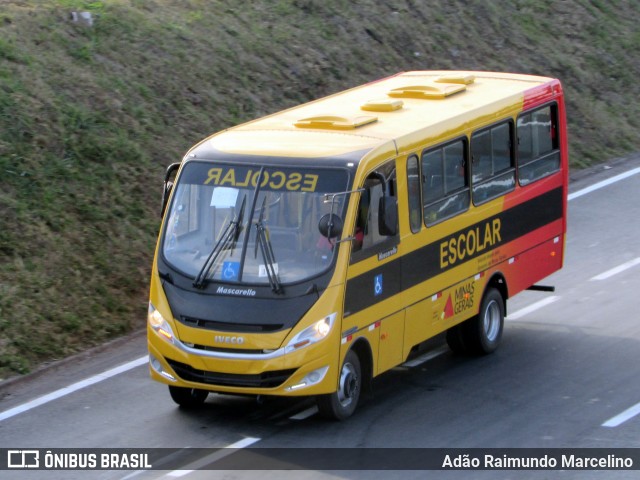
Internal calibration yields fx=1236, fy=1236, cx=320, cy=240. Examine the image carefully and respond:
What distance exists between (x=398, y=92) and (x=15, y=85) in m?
5.87

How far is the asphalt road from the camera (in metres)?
11.2

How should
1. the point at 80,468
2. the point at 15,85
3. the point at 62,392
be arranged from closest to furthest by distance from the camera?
the point at 80,468 < the point at 62,392 < the point at 15,85

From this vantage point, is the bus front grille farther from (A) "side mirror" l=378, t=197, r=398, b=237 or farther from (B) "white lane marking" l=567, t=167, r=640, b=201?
(B) "white lane marking" l=567, t=167, r=640, b=201

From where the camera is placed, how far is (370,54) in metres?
23.8

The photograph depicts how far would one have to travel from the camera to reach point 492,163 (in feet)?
45.9

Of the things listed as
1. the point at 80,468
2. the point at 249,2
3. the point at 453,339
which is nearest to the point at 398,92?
the point at 453,339

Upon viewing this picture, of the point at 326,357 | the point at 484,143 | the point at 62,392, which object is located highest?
the point at 484,143

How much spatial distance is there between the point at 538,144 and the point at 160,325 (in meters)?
5.70

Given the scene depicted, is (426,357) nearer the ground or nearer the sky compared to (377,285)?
nearer the ground

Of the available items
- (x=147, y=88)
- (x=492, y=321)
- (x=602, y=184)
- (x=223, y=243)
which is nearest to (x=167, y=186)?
(x=223, y=243)

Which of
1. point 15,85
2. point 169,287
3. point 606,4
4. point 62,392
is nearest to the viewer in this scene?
point 169,287

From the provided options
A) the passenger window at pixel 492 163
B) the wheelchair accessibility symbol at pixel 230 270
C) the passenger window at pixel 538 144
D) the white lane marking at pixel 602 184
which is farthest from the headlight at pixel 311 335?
the white lane marking at pixel 602 184

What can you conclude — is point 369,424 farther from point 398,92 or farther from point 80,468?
point 398,92

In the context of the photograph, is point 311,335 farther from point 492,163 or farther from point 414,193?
point 492,163
